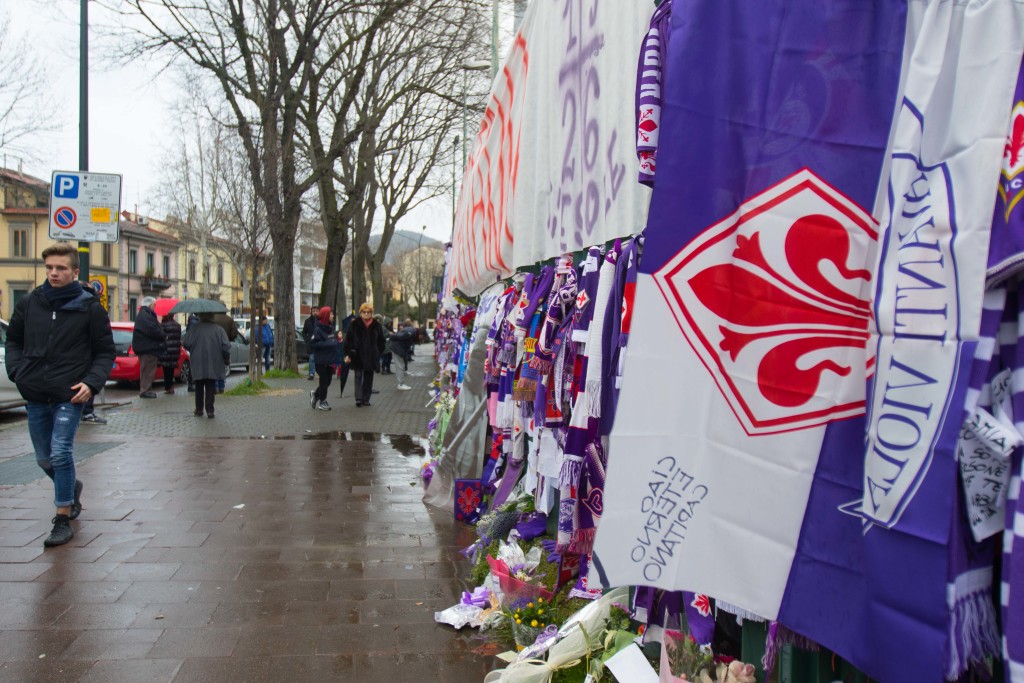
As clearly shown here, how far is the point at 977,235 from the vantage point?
161cm

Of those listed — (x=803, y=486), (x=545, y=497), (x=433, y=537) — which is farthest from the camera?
(x=433, y=537)

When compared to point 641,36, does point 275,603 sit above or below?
below

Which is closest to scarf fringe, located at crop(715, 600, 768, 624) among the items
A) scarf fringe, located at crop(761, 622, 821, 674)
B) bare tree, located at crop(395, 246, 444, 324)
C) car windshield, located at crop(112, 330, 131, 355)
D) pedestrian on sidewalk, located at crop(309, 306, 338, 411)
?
scarf fringe, located at crop(761, 622, 821, 674)

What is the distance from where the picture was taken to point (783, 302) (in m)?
1.97

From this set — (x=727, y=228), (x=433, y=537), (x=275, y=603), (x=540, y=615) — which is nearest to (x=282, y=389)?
(x=433, y=537)

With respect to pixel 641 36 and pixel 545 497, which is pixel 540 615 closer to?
pixel 545 497

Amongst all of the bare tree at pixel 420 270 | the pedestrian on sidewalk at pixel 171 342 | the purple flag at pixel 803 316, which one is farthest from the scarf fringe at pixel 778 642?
the bare tree at pixel 420 270

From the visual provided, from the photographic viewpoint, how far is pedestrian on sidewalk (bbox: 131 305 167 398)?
A: 14203mm

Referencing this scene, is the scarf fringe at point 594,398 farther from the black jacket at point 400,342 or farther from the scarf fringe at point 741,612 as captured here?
the black jacket at point 400,342

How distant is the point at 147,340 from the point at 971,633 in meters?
14.8

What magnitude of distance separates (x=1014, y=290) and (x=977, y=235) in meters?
0.16

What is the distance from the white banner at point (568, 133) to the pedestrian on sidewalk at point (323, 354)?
318 inches

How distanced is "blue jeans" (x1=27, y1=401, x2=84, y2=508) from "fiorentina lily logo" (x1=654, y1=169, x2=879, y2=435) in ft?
15.1

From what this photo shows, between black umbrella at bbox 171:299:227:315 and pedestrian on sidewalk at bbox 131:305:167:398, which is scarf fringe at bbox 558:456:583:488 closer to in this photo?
black umbrella at bbox 171:299:227:315
